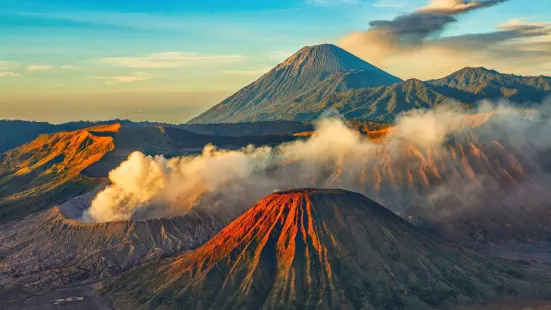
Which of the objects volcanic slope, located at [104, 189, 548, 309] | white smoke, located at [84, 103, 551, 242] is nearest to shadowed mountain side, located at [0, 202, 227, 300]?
white smoke, located at [84, 103, 551, 242]

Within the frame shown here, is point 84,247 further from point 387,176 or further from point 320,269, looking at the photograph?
point 387,176

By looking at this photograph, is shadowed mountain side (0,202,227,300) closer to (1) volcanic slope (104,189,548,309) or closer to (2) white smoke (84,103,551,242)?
(2) white smoke (84,103,551,242)

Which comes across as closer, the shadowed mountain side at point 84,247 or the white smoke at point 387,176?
the shadowed mountain side at point 84,247

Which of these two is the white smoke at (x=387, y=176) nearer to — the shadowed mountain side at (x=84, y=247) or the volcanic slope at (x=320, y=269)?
the shadowed mountain side at (x=84, y=247)

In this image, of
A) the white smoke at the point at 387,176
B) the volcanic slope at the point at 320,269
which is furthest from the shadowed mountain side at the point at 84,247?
the volcanic slope at the point at 320,269

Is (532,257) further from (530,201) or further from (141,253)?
(141,253)
